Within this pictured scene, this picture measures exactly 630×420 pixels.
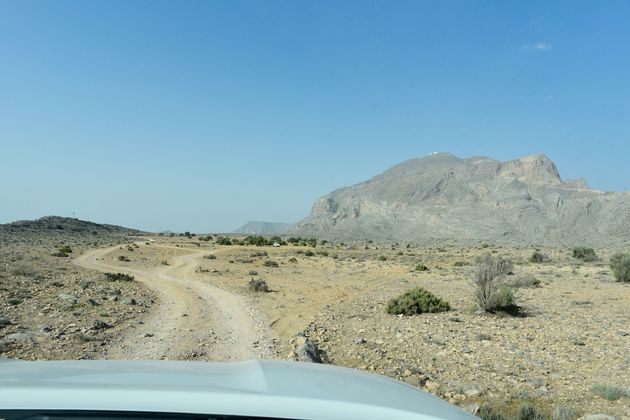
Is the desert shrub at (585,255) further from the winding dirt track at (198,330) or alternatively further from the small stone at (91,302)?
the small stone at (91,302)

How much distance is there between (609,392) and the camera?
26.0ft

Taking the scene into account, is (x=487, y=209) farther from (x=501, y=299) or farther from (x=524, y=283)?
(x=501, y=299)

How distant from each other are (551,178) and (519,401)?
14889 cm

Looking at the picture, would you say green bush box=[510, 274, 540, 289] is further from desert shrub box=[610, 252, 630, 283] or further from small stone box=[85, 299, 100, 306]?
small stone box=[85, 299, 100, 306]

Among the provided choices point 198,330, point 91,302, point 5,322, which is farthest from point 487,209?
point 5,322

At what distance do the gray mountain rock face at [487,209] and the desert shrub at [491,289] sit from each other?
275 feet

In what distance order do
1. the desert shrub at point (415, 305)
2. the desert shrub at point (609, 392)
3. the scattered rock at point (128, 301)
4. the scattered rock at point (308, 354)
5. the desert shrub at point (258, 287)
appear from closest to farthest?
1. the desert shrub at point (609, 392)
2. the scattered rock at point (308, 354)
3. the desert shrub at point (415, 305)
4. the scattered rock at point (128, 301)
5. the desert shrub at point (258, 287)

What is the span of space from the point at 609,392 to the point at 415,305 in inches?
307

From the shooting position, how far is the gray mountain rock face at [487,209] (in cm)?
10275

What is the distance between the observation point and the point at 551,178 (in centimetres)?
14162

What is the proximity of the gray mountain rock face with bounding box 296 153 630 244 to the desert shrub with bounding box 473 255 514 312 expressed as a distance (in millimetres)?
83952

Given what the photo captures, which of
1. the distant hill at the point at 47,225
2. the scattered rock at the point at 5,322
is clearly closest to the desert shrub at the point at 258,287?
the scattered rock at the point at 5,322

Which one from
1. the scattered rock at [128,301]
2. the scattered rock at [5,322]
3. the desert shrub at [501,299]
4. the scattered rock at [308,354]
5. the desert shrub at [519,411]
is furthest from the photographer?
the scattered rock at [128,301]

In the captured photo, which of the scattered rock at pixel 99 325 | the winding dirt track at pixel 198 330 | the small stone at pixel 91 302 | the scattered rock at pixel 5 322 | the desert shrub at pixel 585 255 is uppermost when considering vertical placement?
the desert shrub at pixel 585 255
